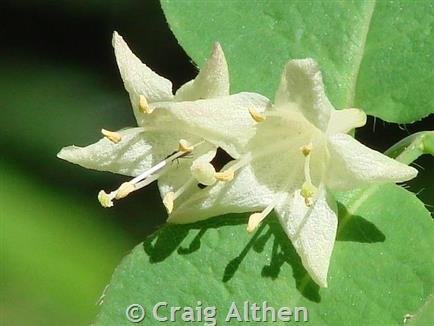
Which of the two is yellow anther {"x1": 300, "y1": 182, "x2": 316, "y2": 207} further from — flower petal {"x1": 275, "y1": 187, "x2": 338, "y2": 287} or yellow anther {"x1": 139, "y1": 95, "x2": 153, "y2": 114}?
yellow anther {"x1": 139, "y1": 95, "x2": 153, "y2": 114}

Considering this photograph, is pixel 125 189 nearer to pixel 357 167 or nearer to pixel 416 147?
pixel 357 167

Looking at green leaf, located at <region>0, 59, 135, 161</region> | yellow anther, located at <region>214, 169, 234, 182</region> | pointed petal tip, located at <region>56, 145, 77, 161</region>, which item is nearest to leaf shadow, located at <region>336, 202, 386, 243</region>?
yellow anther, located at <region>214, 169, 234, 182</region>

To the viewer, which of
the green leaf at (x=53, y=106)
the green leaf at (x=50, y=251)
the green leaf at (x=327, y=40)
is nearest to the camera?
the green leaf at (x=327, y=40)

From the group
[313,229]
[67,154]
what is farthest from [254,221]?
[67,154]

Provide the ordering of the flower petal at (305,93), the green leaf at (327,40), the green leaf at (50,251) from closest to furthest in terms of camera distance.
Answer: the flower petal at (305,93) → the green leaf at (327,40) → the green leaf at (50,251)

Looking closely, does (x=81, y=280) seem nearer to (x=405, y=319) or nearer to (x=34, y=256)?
(x=34, y=256)

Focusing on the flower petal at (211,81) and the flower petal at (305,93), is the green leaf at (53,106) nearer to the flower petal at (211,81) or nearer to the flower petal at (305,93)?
the flower petal at (211,81)

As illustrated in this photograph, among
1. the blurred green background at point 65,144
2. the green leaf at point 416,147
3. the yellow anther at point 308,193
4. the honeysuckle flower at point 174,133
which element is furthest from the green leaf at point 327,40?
the blurred green background at point 65,144
